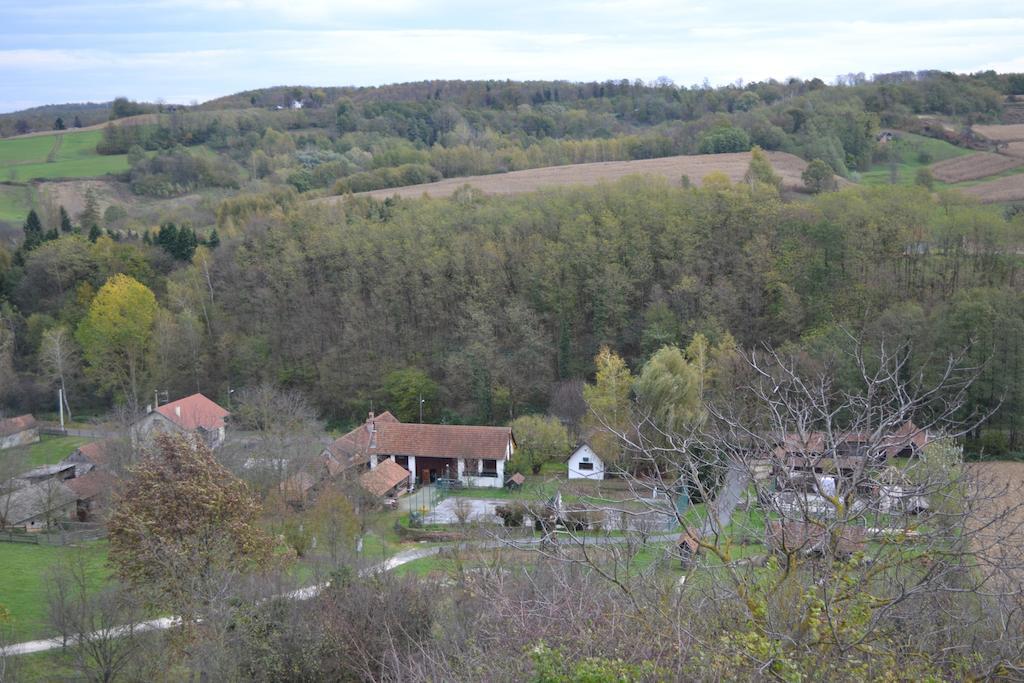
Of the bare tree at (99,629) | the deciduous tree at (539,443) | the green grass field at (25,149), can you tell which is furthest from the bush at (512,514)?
the green grass field at (25,149)

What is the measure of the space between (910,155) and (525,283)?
20.1 meters

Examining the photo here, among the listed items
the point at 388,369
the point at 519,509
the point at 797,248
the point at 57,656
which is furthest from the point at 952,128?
the point at 57,656

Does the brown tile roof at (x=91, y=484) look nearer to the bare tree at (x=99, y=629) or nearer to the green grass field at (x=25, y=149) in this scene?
the bare tree at (x=99, y=629)

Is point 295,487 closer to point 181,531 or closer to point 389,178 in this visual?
point 181,531

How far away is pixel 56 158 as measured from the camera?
2264 inches

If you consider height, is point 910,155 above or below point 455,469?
above

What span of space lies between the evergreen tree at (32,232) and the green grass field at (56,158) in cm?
1235

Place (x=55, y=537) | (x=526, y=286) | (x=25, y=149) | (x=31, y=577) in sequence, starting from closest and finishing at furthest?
(x=31, y=577) < (x=55, y=537) < (x=526, y=286) < (x=25, y=149)

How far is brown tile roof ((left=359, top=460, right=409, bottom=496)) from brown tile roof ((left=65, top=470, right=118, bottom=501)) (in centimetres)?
642

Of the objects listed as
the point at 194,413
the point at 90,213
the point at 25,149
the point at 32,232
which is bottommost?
the point at 194,413

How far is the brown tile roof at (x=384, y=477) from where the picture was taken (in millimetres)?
22964

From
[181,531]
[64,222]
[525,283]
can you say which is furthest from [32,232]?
[181,531]

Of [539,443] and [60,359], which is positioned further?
[60,359]

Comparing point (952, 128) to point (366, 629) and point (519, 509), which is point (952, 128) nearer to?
point (519, 509)
